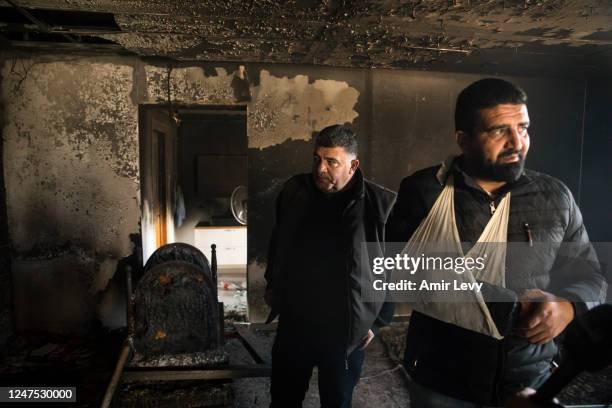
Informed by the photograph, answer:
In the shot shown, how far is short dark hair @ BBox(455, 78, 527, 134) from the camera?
1.49 meters

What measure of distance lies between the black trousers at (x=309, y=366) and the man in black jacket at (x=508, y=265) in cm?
60

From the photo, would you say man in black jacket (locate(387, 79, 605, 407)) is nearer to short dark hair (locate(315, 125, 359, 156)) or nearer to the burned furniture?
short dark hair (locate(315, 125, 359, 156))

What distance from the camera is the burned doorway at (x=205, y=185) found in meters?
6.00

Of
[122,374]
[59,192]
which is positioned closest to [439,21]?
[122,374]

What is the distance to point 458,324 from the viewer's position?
1545 millimetres

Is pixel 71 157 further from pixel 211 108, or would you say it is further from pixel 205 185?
pixel 205 185

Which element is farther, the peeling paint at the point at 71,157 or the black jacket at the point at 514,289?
the peeling paint at the point at 71,157

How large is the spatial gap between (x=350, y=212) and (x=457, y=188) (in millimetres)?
654

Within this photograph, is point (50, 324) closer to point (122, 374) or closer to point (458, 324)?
point (122, 374)

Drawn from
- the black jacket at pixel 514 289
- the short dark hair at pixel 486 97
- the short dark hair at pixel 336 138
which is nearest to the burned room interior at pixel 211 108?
the short dark hair at pixel 336 138

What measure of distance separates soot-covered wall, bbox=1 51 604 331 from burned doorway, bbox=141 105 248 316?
3.98ft

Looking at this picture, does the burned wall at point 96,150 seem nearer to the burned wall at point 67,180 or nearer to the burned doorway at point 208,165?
the burned wall at point 67,180

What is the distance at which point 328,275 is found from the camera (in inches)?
83.0

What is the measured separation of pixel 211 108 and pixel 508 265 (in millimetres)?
3636
